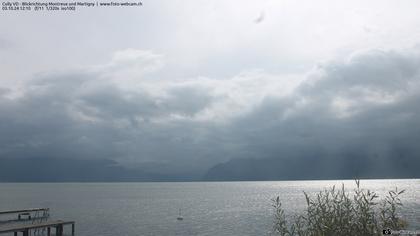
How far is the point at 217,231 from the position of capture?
84.4 m

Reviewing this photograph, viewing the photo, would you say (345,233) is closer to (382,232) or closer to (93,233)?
(382,232)

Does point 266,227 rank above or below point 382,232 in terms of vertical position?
below

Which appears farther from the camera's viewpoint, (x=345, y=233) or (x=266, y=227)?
(x=266, y=227)

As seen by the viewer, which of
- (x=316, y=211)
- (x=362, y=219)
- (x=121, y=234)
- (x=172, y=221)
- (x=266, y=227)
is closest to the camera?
(x=362, y=219)

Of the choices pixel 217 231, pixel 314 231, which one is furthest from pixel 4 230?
pixel 314 231

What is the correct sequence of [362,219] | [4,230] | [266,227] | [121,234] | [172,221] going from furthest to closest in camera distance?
[172,221] → [266,227] → [121,234] → [4,230] → [362,219]

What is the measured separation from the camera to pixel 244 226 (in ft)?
305

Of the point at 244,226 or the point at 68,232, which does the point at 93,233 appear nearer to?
the point at 68,232

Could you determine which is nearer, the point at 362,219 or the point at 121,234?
the point at 362,219

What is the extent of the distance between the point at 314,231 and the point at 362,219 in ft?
4.52

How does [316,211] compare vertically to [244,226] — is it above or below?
above

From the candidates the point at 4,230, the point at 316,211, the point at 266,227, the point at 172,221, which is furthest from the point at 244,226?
the point at 316,211

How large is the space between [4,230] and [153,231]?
3185 centimetres


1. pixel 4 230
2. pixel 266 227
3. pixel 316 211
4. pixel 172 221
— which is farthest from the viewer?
pixel 172 221
